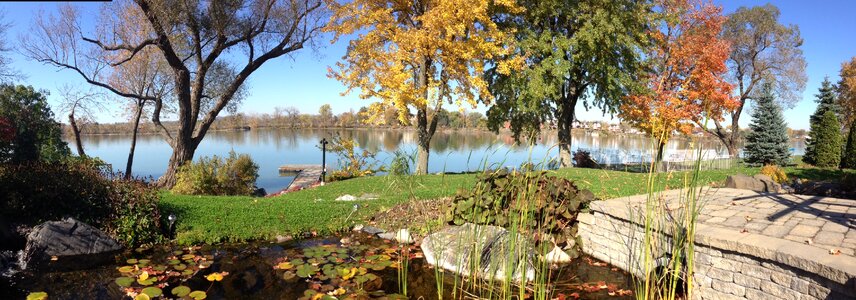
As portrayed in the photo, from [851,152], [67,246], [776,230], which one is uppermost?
[851,152]

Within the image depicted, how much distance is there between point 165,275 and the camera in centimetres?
477

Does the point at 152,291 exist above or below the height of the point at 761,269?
below

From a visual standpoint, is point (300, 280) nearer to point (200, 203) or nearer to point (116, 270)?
point (116, 270)

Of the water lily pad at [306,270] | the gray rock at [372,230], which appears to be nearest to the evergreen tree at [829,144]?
the gray rock at [372,230]

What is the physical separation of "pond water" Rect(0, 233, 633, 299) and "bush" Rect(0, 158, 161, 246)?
56 cm

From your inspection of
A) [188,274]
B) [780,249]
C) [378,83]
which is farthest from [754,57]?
[188,274]

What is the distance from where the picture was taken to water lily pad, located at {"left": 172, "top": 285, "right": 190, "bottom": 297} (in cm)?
423

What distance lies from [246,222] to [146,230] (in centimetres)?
128

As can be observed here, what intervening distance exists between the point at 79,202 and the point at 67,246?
0.95 metres

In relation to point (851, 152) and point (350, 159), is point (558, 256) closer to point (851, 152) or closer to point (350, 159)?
point (350, 159)

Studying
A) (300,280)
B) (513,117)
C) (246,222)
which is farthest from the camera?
(513,117)

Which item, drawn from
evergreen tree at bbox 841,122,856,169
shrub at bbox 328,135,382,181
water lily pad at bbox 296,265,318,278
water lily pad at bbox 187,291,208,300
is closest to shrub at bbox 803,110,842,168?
evergreen tree at bbox 841,122,856,169

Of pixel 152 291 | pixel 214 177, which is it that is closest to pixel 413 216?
pixel 152 291

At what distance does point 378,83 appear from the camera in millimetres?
12852
